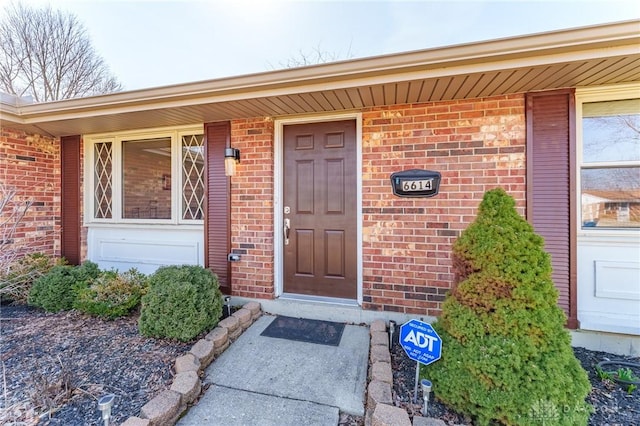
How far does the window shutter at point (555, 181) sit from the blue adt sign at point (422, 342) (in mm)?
1592

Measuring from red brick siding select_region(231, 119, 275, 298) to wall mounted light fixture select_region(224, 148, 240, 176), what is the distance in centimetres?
6

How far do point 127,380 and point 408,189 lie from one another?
2.79 meters

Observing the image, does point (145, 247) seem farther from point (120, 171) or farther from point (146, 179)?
point (120, 171)

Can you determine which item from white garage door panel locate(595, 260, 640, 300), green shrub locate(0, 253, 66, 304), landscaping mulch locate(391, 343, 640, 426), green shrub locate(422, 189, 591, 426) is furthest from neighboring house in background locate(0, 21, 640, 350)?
green shrub locate(422, 189, 591, 426)

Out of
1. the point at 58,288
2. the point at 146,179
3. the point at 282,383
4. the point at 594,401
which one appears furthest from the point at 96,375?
the point at 594,401

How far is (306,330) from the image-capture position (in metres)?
2.75

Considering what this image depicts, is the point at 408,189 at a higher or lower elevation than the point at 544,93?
lower

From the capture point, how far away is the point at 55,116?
322 centimetres

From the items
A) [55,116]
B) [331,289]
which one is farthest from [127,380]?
[55,116]

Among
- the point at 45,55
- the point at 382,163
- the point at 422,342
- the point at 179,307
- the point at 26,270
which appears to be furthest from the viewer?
the point at 45,55

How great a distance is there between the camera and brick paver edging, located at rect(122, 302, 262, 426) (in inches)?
60.6

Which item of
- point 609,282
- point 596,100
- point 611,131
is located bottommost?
point 609,282

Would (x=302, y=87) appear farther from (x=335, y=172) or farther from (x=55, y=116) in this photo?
(x=55, y=116)

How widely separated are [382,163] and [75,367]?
313cm
